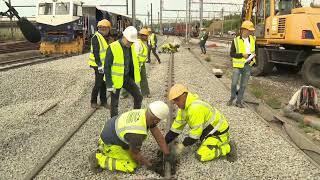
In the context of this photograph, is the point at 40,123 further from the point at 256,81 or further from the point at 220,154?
the point at 256,81

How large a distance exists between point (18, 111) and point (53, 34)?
13743mm

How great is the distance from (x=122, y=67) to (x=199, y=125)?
Answer: 1944mm

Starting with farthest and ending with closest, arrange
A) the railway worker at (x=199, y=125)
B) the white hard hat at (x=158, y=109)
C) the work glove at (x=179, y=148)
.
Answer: the work glove at (x=179, y=148) < the railway worker at (x=199, y=125) < the white hard hat at (x=158, y=109)

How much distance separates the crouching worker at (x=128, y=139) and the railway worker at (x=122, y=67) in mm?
1509

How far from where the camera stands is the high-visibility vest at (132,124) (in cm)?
493

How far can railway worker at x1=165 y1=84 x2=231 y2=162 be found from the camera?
5324 millimetres

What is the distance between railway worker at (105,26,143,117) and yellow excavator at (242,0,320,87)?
7.95 m

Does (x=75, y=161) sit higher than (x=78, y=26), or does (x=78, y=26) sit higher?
(x=78, y=26)

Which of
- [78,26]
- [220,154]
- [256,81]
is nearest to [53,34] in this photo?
[78,26]

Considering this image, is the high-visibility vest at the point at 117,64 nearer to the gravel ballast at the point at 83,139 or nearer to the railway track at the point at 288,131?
the gravel ballast at the point at 83,139

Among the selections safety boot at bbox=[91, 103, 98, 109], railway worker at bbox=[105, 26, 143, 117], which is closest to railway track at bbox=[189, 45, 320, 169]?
railway worker at bbox=[105, 26, 143, 117]

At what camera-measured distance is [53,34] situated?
22.0m

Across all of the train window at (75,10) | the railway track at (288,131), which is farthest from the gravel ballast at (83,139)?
the train window at (75,10)

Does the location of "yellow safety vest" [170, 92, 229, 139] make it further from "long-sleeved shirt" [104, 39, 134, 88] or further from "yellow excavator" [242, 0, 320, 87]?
"yellow excavator" [242, 0, 320, 87]
